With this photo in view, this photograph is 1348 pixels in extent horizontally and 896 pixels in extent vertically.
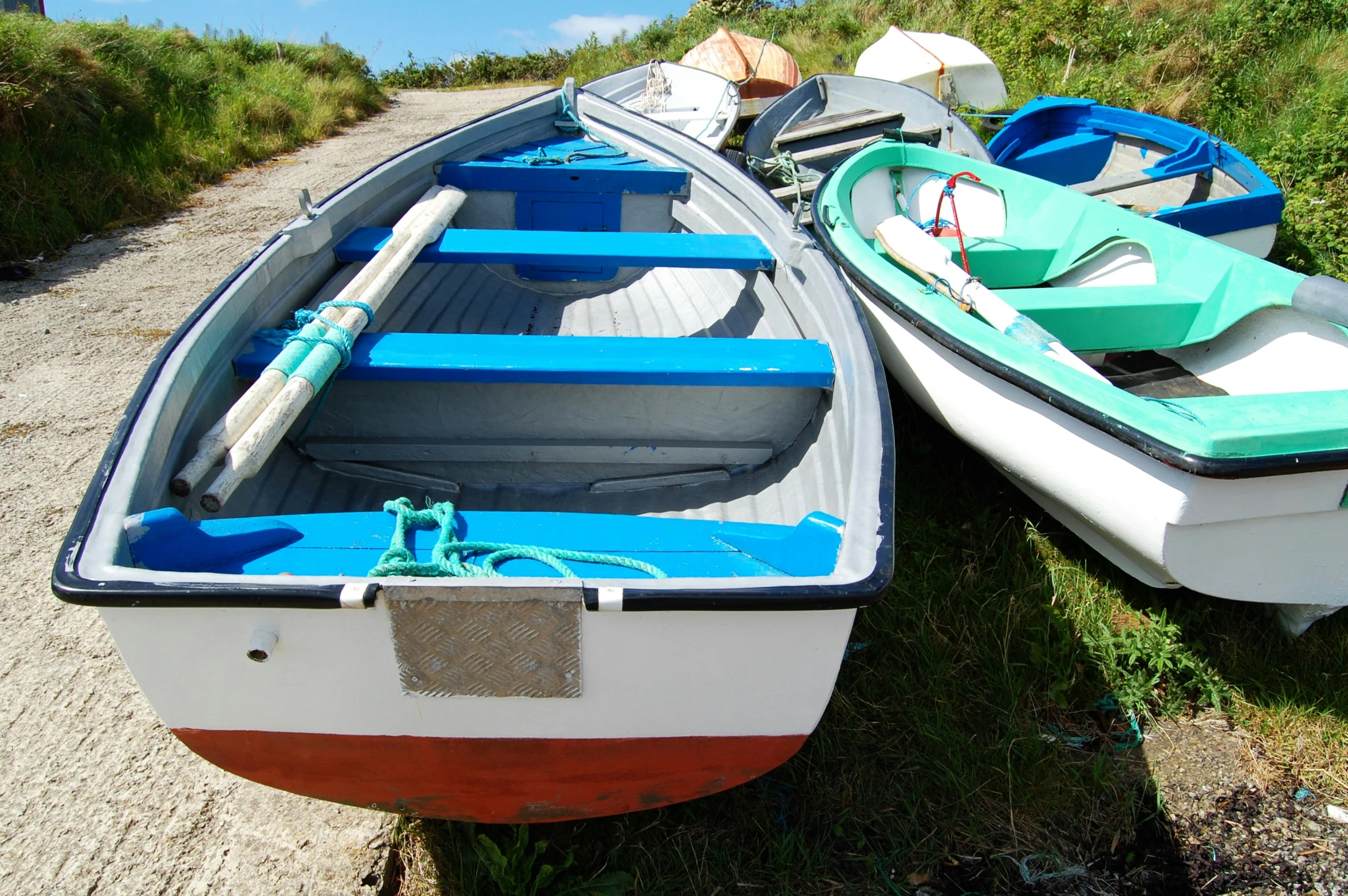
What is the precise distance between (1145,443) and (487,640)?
1651 mm

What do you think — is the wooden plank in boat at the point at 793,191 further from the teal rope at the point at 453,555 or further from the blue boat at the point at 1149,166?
the teal rope at the point at 453,555

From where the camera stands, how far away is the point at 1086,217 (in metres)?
3.58

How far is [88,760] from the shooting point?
214cm

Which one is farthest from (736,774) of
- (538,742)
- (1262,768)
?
(1262,768)

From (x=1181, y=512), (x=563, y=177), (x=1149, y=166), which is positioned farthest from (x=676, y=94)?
(x=1181, y=512)

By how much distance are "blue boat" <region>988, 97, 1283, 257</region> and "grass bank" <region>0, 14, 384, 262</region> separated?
7.18m

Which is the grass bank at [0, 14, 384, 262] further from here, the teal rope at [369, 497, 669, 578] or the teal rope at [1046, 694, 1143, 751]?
the teal rope at [1046, 694, 1143, 751]

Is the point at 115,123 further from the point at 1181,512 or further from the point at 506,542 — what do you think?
the point at 1181,512

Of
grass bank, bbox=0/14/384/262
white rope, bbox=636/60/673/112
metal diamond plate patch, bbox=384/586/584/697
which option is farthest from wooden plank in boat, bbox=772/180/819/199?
grass bank, bbox=0/14/384/262

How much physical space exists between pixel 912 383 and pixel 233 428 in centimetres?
233

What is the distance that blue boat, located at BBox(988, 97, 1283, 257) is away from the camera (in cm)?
410

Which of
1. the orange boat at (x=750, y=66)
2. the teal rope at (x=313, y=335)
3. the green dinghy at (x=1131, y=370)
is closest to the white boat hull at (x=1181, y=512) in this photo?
the green dinghy at (x=1131, y=370)

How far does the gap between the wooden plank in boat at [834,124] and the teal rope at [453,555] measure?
5382mm

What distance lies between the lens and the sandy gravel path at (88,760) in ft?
6.22
